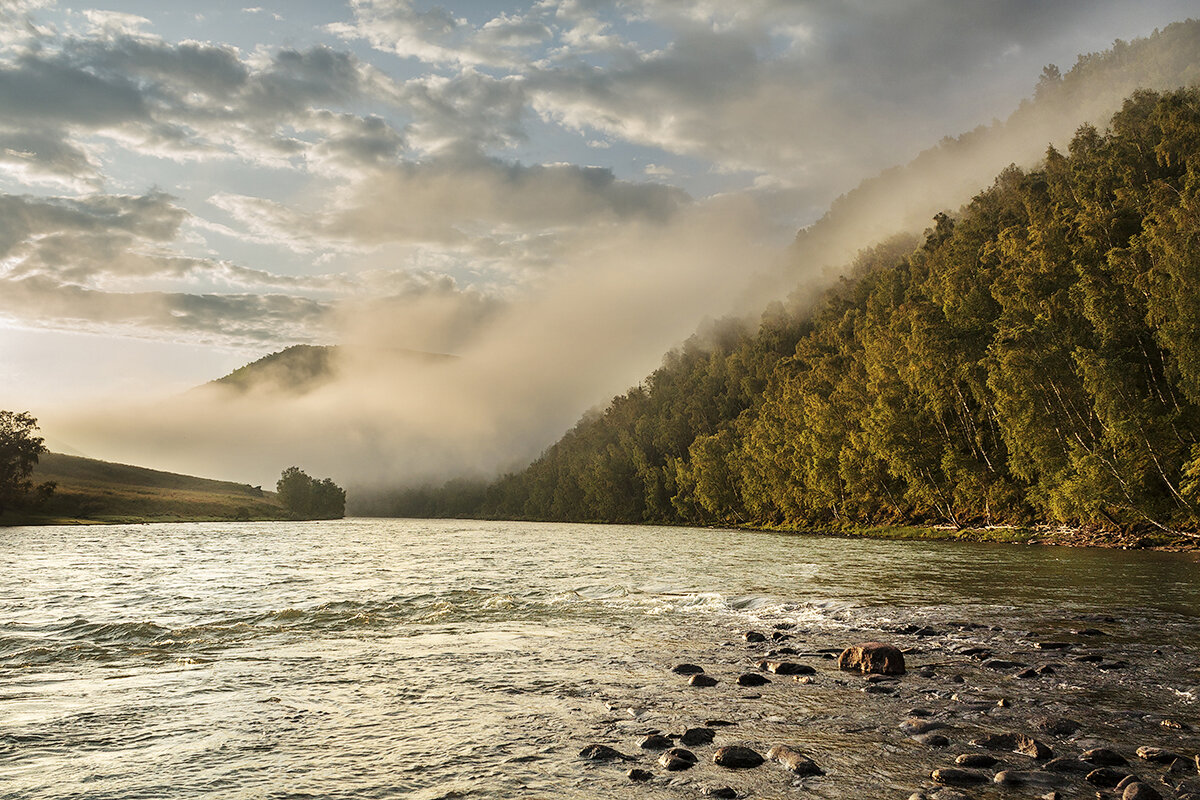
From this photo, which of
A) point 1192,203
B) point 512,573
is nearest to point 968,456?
point 1192,203

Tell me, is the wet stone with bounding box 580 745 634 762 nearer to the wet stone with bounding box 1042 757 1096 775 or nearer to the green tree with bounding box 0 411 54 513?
the wet stone with bounding box 1042 757 1096 775

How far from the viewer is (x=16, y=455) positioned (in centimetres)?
15838

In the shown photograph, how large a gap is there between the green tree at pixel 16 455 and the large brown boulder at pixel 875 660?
19039 centimetres

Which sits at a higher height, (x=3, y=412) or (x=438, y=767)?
(x=3, y=412)

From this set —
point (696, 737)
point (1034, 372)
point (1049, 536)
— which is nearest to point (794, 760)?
point (696, 737)

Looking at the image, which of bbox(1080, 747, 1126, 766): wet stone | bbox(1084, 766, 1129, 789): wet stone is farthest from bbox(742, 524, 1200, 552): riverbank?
bbox(1084, 766, 1129, 789): wet stone

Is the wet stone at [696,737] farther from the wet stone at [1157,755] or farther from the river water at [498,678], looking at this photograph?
the wet stone at [1157,755]

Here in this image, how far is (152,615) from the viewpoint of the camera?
27.6m

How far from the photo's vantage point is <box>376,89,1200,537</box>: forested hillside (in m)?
58.6

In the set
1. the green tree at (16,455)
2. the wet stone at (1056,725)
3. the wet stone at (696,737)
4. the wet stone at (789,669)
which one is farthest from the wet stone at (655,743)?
the green tree at (16,455)

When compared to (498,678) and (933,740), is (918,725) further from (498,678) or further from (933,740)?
(498,678)

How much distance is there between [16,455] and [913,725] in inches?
7819

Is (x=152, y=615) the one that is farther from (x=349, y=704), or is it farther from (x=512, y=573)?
(x=512, y=573)

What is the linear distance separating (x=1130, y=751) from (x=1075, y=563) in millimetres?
42207
